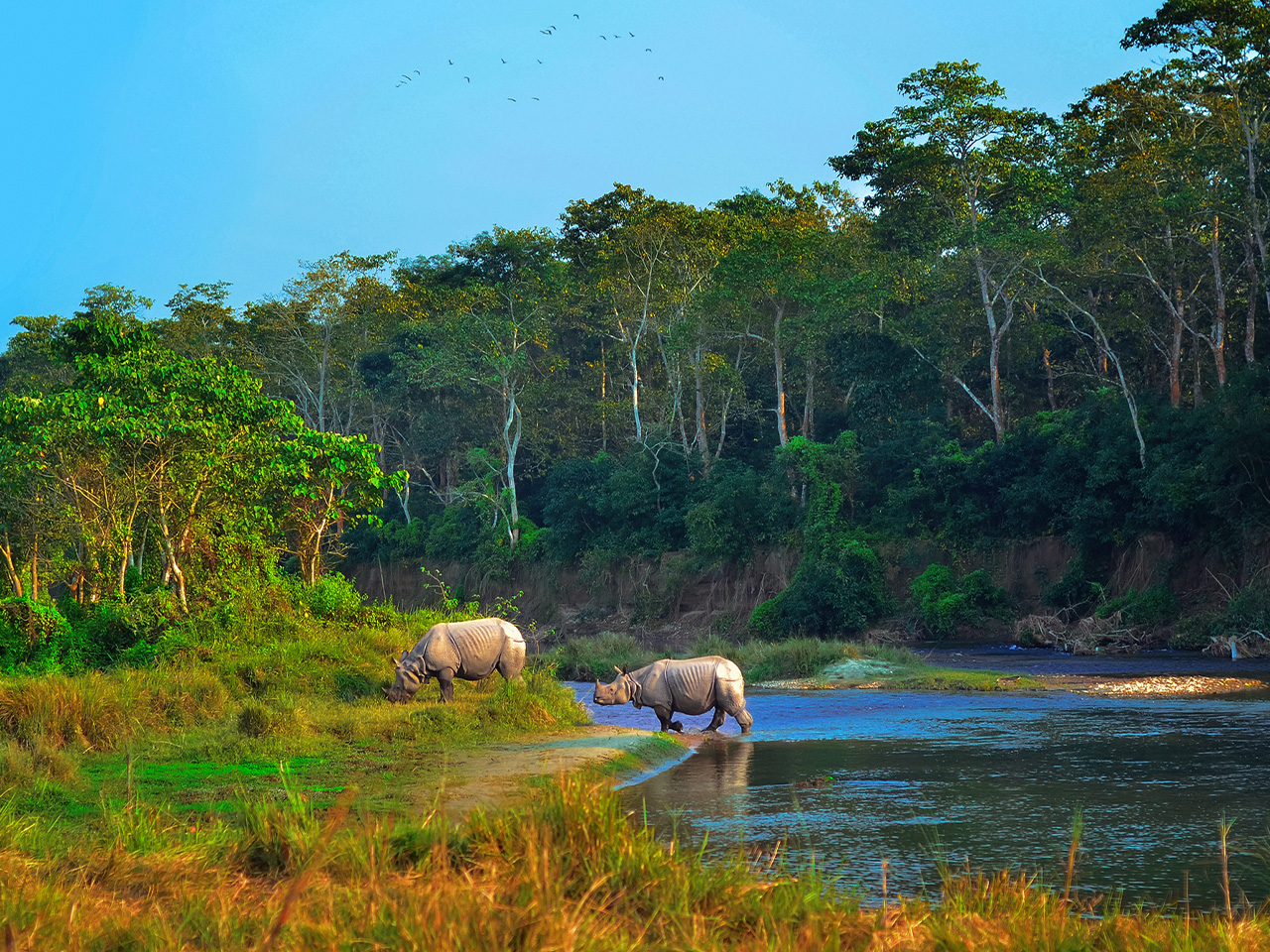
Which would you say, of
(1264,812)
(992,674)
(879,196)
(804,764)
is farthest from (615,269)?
(1264,812)

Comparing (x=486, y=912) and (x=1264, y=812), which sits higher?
(x=486, y=912)

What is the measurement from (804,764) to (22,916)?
917cm

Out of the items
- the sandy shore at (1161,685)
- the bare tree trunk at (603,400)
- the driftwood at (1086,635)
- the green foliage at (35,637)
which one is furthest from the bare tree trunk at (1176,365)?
the green foliage at (35,637)

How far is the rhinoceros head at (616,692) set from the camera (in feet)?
54.8

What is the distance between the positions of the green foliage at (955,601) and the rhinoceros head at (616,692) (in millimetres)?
21542

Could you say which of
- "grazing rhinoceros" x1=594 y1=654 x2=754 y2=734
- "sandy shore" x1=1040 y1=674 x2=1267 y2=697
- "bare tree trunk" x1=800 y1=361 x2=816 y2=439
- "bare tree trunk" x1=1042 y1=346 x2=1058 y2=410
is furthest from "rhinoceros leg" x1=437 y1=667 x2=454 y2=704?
"bare tree trunk" x1=1042 y1=346 x2=1058 y2=410

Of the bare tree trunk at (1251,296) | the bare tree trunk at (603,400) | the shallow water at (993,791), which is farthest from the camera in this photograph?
the bare tree trunk at (603,400)

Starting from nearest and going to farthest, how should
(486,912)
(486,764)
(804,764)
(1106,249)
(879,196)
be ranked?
(486,912) < (486,764) < (804,764) < (1106,249) < (879,196)

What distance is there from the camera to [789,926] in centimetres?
548

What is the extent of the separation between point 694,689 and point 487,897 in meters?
11.1

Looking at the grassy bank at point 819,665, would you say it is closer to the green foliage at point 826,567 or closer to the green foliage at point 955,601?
the green foliage at point 826,567

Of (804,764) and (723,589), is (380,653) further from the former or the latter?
(723,589)

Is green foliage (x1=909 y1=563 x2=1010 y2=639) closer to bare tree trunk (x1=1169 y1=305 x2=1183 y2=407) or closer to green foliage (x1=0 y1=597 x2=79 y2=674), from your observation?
bare tree trunk (x1=1169 y1=305 x2=1183 y2=407)

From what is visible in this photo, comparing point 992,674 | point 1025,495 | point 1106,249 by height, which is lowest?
point 992,674
